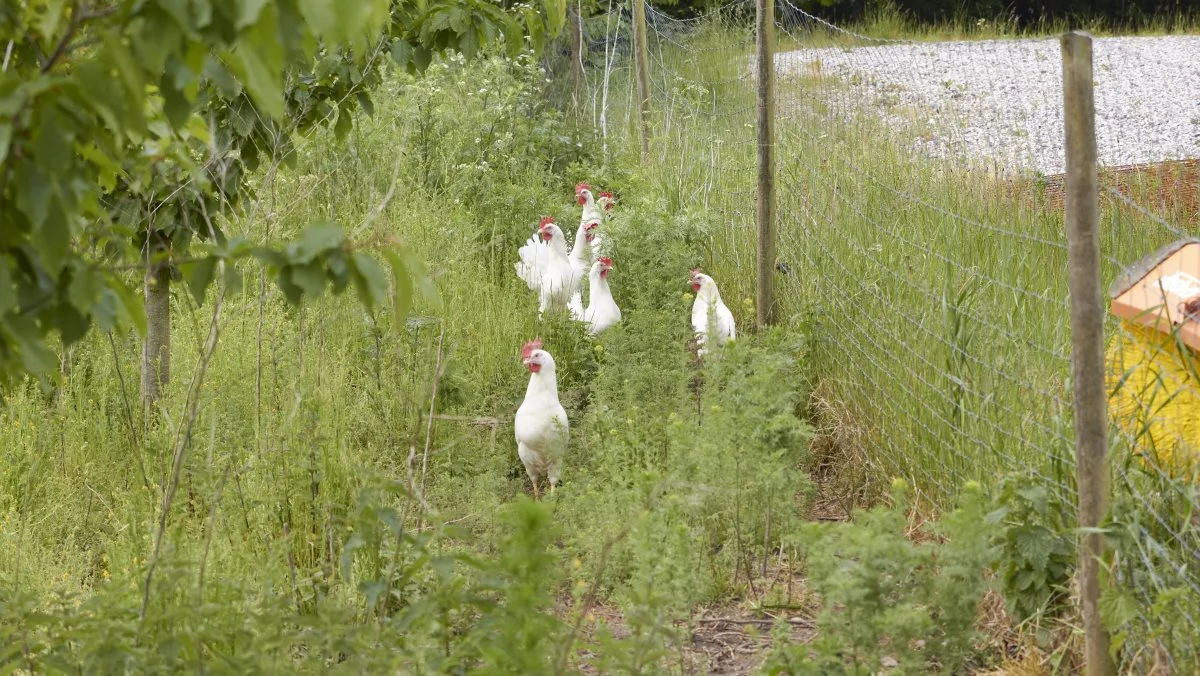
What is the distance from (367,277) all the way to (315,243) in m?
0.08

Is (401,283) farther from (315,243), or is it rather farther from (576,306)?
(576,306)

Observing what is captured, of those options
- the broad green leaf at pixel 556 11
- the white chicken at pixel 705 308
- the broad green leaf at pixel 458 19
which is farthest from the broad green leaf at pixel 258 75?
the white chicken at pixel 705 308

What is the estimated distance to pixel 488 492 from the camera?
399 centimetres

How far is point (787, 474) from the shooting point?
3.75 m

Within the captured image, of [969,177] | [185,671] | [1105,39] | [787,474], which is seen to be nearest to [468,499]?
[787,474]

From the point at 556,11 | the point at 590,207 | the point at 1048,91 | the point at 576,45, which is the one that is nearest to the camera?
the point at 556,11

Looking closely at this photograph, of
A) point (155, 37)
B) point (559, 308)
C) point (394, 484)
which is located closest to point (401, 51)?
point (394, 484)

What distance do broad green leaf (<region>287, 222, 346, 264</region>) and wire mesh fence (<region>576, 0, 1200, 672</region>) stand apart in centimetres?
171

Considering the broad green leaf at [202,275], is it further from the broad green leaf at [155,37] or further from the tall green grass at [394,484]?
the broad green leaf at [155,37]

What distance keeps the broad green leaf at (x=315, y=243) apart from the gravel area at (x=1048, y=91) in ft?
18.8

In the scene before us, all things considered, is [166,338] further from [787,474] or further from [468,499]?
[787,474]

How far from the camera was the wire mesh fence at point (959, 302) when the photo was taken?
281 centimetres

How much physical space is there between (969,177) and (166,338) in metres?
3.70

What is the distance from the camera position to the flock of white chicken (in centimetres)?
460
